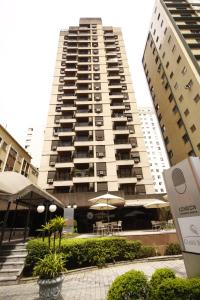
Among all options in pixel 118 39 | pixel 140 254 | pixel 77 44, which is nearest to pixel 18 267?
pixel 140 254

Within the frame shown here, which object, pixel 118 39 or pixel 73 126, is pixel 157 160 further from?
pixel 73 126

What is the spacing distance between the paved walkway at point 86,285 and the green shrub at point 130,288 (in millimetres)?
2104

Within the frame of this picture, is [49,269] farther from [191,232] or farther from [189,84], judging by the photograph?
[189,84]

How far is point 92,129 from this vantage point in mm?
33656

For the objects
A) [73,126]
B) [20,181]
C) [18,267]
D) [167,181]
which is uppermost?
[73,126]

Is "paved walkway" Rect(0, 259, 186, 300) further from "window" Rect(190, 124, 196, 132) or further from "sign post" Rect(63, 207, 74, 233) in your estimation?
"window" Rect(190, 124, 196, 132)

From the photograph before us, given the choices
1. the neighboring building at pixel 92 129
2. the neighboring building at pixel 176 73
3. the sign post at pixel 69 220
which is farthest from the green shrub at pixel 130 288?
the neighboring building at pixel 176 73

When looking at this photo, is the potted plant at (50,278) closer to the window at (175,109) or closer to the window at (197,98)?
the window at (197,98)

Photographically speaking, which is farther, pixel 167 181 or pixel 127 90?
pixel 127 90

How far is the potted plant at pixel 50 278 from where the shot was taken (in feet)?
18.5

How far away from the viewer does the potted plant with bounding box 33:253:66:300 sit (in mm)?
5635

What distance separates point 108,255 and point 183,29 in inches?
1576

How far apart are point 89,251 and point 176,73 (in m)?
31.9

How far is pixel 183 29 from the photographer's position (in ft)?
115
